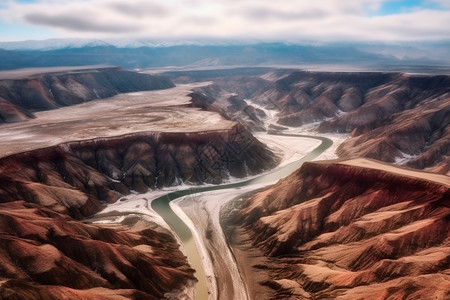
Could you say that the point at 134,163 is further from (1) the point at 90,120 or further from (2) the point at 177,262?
(2) the point at 177,262

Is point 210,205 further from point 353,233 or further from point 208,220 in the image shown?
point 353,233

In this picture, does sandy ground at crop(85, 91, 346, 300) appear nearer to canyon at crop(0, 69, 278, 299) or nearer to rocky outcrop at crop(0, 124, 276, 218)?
canyon at crop(0, 69, 278, 299)

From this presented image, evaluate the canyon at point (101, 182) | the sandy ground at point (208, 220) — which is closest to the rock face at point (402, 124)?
the sandy ground at point (208, 220)

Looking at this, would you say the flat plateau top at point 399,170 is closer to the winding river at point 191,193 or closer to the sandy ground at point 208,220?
the sandy ground at point 208,220

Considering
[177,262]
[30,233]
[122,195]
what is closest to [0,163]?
[122,195]

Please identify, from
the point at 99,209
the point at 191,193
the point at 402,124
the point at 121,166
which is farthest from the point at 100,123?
the point at 402,124
